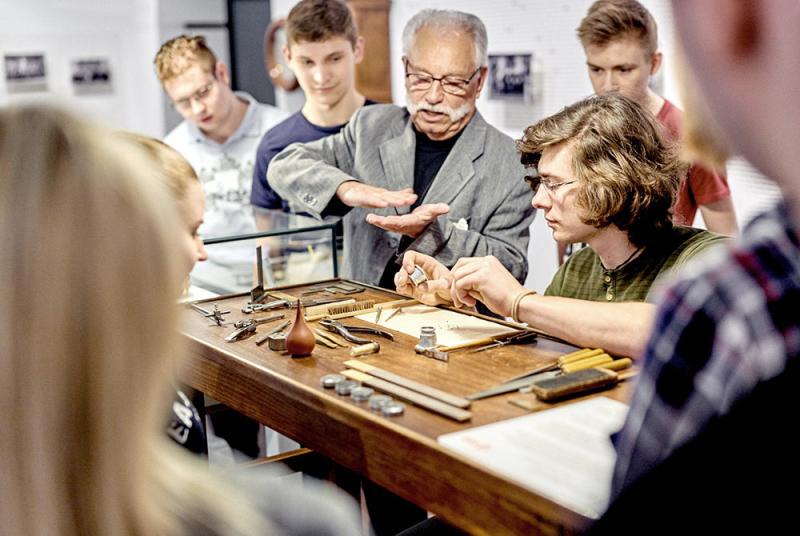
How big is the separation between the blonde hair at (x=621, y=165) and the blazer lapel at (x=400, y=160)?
94cm

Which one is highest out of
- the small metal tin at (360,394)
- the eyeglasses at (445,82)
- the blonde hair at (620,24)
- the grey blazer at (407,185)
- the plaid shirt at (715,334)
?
the blonde hair at (620,24)

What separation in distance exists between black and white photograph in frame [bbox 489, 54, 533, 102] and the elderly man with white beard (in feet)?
7.42

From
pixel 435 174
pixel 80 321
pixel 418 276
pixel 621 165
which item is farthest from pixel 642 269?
pixel 80 321

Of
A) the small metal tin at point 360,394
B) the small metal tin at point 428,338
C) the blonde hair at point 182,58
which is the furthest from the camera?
the blonde hair at point 182,58

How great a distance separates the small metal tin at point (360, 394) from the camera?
82.4 inches

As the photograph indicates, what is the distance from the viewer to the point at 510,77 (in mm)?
5961

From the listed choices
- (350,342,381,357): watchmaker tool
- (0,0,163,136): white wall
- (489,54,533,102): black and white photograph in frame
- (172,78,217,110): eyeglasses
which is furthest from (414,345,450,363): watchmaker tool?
(0,0,163,136): white wall

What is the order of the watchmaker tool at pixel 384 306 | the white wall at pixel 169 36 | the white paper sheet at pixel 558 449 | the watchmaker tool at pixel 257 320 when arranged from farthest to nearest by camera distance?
the white wall at pixel 169 36, the watchmaker tool at pixel 384 306, the watchmaker tool at pixel 257 320, the white paper sheet at pixel 558 449

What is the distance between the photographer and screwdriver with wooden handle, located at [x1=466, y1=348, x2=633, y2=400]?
2119mm

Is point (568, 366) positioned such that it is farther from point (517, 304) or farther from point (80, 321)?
point (80, 321)

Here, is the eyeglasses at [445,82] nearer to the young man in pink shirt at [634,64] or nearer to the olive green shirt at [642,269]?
the young man in pink shirt at [634,64]

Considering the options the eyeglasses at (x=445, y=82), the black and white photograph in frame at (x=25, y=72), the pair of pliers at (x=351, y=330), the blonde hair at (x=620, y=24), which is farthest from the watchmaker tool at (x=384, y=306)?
the black and white photograph in frame at (x=25, y=72)

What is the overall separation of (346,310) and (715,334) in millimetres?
2346

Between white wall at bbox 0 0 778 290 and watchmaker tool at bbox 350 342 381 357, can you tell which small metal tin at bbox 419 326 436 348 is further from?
white wall at bbox 0 0 778 290
